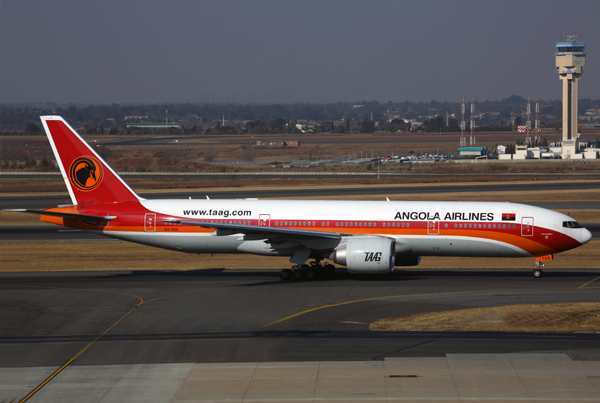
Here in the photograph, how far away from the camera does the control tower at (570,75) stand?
179875 millimetres

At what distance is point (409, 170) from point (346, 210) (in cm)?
9281

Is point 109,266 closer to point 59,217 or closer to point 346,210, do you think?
point 59,217

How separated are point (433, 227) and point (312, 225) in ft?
21.9

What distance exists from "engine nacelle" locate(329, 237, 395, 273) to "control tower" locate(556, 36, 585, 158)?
6449 inches

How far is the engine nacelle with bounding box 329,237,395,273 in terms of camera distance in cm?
3294

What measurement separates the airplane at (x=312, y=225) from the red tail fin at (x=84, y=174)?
0.06 m

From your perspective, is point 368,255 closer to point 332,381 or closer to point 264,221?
point 264,221

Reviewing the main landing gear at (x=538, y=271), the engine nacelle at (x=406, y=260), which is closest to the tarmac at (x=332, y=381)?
the main landing gear at (x=538, y=271)

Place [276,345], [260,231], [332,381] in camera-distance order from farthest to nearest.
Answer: [260,231] < [276,345] < [332,381]

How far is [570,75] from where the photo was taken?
18338cm

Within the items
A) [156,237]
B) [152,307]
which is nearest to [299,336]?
[152,307]

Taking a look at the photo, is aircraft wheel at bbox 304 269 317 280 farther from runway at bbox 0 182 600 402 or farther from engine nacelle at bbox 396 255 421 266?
engine nacelle at bbox 396 255 421 266

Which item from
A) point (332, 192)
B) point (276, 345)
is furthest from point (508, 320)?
point (332, 192)

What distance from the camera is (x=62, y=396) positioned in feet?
58.0
